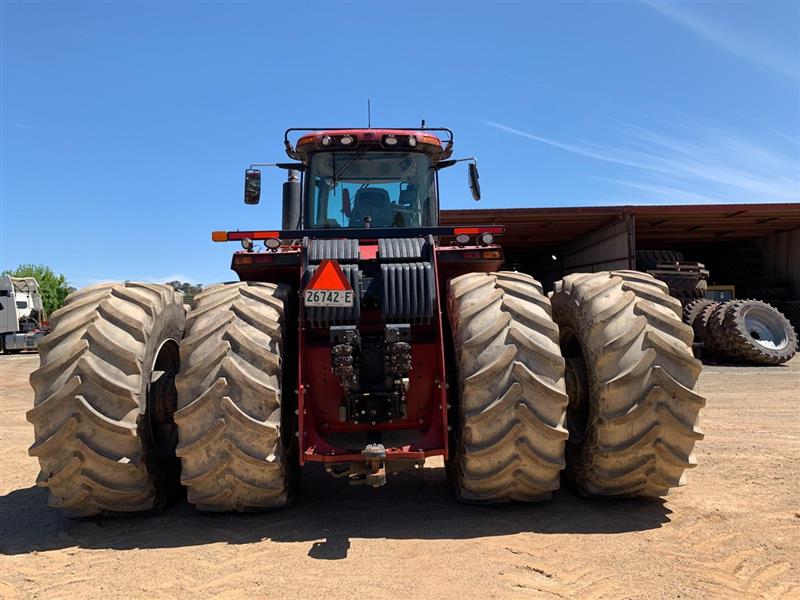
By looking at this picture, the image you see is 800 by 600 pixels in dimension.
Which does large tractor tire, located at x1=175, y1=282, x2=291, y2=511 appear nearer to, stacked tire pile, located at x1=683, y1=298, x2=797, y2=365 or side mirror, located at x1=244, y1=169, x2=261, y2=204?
side mirror, located at x1=244, y1=169, x2=261, y2=204

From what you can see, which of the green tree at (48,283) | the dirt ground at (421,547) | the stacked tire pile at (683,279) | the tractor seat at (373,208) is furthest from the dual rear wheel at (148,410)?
the green tree at (48,283)

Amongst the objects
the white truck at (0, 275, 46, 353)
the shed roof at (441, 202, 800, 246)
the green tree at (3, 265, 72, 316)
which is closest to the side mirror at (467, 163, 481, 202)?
the shed roof at (441, 202, 800, 246)

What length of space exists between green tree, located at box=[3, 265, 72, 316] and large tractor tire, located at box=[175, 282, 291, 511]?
204 ft

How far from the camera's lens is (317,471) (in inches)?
237

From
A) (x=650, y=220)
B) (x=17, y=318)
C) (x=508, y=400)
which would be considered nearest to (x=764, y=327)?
(x=650, y=220)

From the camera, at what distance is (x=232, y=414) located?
398cm

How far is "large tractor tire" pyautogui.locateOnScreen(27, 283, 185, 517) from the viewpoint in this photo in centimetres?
407

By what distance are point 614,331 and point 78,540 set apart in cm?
365

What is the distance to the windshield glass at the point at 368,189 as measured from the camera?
6262 millimetres

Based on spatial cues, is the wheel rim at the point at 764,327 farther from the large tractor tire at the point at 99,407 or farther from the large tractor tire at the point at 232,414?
the large tractor tire at the point at 99,407

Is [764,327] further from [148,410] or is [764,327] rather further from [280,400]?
[148,410]

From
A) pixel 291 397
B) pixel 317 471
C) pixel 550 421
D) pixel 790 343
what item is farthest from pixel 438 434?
pixel 790 343

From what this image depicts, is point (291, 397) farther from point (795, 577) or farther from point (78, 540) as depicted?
point (795, 577)

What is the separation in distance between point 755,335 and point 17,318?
28247 mm
